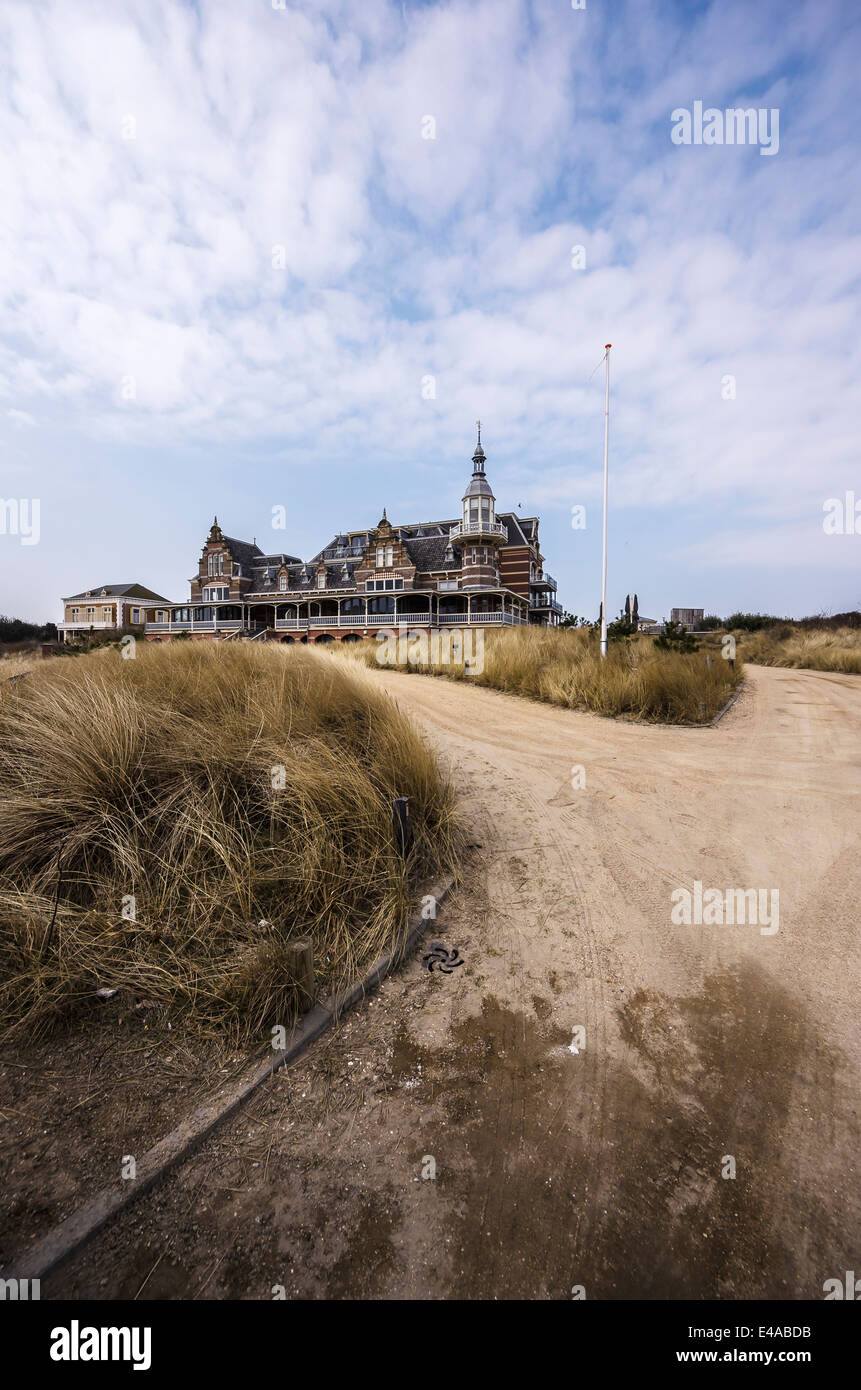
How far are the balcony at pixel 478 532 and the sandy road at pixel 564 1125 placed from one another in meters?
41.9

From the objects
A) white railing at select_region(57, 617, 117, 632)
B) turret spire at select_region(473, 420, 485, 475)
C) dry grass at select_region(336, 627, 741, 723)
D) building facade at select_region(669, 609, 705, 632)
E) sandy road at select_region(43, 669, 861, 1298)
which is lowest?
sandy road at select_region(43, 669, 861, 1298)

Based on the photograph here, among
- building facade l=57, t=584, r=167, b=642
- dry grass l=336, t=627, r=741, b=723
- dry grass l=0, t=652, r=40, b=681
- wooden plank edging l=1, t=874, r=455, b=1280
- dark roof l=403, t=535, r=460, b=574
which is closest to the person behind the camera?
wooden plank edging l=1, t=874, r=455, b=1280

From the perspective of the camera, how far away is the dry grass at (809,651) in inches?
760

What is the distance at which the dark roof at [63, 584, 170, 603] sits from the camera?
60000 mm

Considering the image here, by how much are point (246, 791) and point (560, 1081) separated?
9.07ft

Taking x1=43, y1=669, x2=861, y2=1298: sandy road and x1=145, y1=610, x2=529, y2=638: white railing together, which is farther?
x1=145, y1=610, x2=529, y2=638: white railing

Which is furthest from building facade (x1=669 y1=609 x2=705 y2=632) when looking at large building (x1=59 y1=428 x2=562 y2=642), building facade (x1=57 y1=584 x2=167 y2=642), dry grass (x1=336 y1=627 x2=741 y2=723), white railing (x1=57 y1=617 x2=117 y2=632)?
white railing (x1=57 y1=617 x2=117 y2=632)

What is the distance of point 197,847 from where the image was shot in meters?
3.30

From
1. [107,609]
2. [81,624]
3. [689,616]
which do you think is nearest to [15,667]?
[689,616]

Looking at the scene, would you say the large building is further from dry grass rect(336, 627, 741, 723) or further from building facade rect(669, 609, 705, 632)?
dry grass rect(336, 627, 741, 723)

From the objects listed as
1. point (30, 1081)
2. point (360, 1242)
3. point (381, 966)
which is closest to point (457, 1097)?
point (360, 1242)

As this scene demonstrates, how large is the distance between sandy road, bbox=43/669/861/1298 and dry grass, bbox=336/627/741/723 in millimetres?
6272

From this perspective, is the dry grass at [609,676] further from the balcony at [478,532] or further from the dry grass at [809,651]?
the balcony at [478,532]

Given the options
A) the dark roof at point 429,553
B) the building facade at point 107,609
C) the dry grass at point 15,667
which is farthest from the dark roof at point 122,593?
the dry grass at point 15,667
